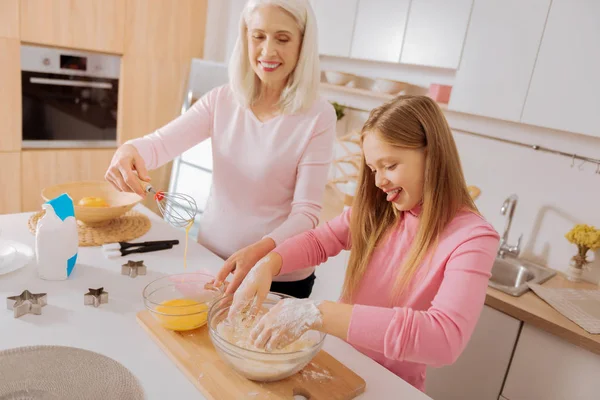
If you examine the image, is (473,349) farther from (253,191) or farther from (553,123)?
(253,191)

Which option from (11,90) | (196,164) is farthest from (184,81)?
(11,90)

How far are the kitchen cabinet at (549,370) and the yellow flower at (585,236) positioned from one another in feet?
1.50

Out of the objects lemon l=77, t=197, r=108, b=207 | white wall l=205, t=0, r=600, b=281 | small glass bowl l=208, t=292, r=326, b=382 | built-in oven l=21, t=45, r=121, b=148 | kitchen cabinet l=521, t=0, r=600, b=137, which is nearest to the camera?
small glass bowl l=208, t=292, r=326, b=382

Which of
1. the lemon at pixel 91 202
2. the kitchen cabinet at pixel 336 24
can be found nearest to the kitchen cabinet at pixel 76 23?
the kitchen cabinet at pixel 336 24

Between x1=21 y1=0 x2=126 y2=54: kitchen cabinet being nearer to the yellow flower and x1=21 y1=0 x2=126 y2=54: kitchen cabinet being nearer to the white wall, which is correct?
the white wall

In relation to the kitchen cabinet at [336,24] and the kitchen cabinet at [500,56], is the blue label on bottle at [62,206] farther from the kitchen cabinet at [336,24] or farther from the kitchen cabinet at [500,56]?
the kitchen cabinet at [336,24]

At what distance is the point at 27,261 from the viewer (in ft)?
3.79

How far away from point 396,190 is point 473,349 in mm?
1007

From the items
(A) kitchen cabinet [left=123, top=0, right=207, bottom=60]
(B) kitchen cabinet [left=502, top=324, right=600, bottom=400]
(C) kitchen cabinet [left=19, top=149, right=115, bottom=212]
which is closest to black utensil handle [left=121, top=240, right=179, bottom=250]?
(B) kitchen cabinet [left=502, top=324, right=600, bottom=400]

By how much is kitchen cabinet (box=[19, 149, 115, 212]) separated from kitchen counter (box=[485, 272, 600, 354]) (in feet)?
7.69

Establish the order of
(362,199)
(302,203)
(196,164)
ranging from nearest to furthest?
(362,199) < (302,203) < (196,164)

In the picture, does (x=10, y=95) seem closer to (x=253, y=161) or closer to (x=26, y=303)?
(x=253, y=161)

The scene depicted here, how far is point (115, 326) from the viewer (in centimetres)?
93

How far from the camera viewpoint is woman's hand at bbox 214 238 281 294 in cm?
103
